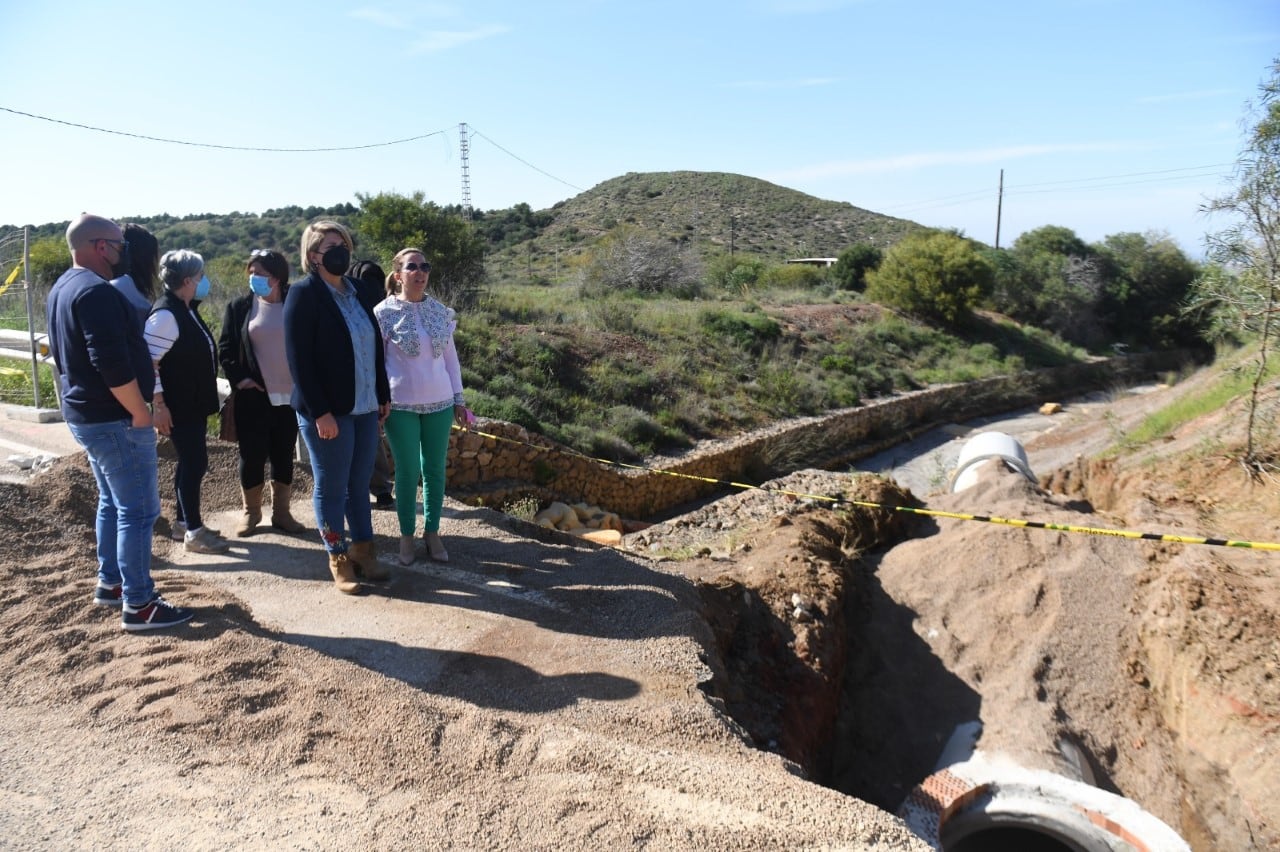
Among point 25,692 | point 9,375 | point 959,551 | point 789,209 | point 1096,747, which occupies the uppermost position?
point 789,209

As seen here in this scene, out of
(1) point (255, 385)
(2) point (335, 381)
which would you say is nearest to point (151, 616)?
(2) point (335, 381)

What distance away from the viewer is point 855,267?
34.4 metres

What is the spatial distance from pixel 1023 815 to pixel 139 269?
584 centimetres

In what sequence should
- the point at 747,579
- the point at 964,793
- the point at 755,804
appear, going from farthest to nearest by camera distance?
the point at 747,579 < the point at 964,793 < the point at 755,804

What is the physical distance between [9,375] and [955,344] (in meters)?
25.5

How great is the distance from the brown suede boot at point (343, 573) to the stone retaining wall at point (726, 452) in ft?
14.5

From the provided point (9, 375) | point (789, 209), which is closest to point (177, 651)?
point (9, 375)

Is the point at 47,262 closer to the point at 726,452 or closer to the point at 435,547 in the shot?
the point at 726,452

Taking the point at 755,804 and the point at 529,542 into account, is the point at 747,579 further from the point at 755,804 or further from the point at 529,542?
the point at 755,804

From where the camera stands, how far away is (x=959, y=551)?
288 inches

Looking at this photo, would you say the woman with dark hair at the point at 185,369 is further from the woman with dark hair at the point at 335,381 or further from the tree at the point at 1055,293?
the tree at the point at 1055,293

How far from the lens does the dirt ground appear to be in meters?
2.86

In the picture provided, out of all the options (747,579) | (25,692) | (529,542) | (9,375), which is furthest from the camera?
(9,375)

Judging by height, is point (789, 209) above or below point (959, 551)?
above
